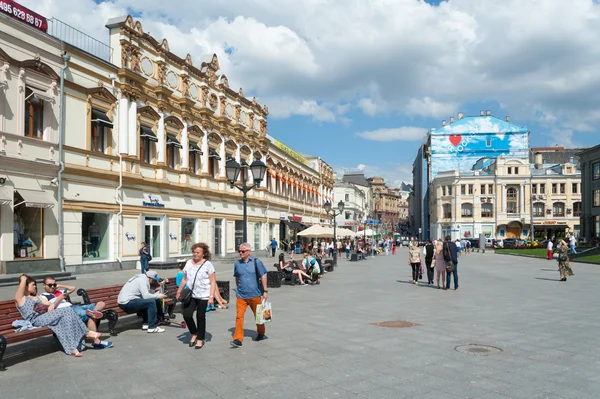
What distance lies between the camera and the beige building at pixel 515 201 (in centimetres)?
8369

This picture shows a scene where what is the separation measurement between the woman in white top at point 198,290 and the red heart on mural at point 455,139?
92.0 m

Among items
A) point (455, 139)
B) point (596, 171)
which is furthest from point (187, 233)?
point (455, 139)

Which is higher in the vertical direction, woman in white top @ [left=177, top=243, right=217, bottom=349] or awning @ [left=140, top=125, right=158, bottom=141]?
awning @ [left=140, top=125, right=158, bottom=141]

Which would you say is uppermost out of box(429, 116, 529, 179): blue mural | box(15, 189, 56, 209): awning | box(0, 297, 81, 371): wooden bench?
box(429, 116, 529, 179): blue mural

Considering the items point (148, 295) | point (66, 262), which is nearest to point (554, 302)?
point (148, 295)

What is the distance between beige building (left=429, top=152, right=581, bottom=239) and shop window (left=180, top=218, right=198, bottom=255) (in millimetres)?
61993

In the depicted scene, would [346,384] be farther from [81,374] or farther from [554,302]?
[554,302]

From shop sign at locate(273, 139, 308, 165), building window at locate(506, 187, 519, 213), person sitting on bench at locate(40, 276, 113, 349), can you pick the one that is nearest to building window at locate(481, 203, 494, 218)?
building window at locate(506, 187, 519, 213)

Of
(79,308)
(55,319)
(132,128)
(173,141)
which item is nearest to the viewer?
(55,319)

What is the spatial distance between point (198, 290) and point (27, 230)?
1394cm

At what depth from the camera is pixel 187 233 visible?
100 feet

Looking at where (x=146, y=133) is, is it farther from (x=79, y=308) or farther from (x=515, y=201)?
(x=515, y=201)

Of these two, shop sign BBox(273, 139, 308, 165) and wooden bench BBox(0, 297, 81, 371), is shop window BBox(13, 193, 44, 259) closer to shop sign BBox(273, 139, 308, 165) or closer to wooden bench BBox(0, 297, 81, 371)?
wooden bench BBox(0, 297, 81, 371)

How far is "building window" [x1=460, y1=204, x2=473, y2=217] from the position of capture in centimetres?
8581
